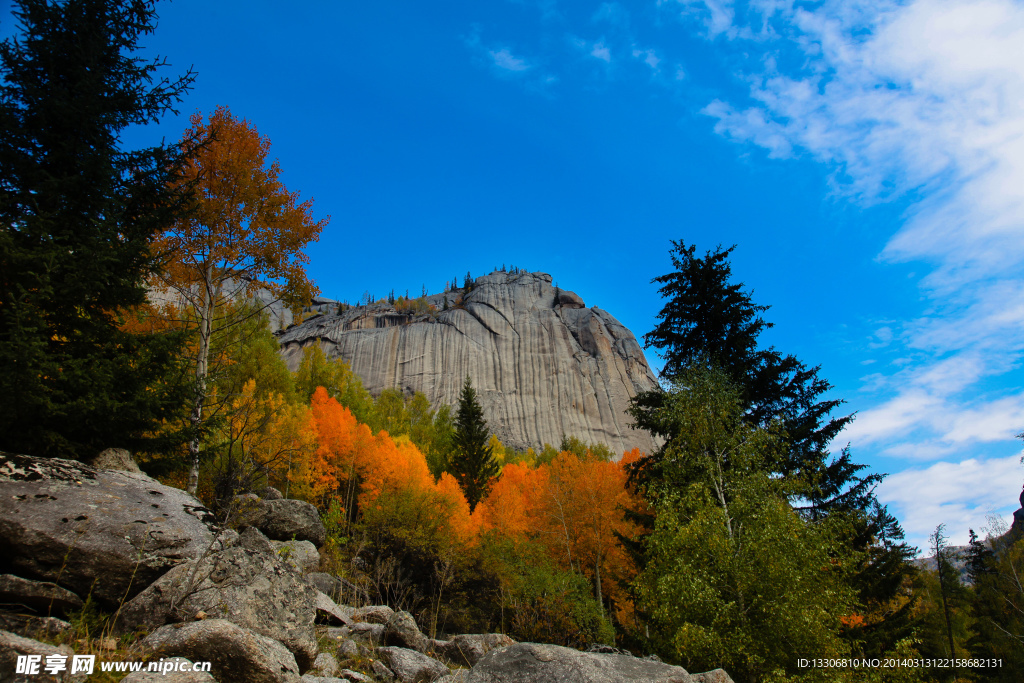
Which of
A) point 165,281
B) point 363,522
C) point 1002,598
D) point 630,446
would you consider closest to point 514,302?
point 630,446

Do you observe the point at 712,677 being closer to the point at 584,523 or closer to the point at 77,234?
the point at 77,234

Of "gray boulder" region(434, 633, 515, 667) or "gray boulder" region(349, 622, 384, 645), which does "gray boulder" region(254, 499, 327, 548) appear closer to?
"gray boulder" region(349, 622, 384, 645)

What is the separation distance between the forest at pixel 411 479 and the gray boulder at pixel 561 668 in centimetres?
349

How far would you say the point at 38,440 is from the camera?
20.8ft

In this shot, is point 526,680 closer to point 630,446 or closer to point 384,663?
point 384,663

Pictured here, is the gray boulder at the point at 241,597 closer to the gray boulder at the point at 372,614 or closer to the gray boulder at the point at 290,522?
the gray boulder at the point at 372,614

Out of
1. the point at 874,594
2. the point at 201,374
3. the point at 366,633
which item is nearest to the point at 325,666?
the point at 366,633

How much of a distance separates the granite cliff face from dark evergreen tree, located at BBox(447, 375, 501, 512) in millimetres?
30566

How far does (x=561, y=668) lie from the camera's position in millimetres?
5012

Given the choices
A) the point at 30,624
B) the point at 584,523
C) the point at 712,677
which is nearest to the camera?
the point at 30,624

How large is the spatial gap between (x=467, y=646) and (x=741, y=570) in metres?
6.10

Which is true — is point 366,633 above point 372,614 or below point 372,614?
above

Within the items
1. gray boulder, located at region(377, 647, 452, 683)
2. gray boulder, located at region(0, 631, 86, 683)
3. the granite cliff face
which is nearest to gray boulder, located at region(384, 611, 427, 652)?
gray boulder, located at region(377, 647, 452, 683)

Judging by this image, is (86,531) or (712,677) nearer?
(86,531)
